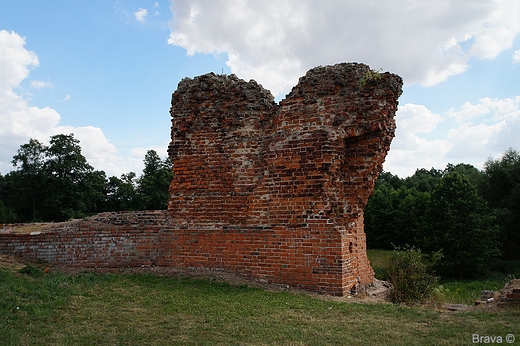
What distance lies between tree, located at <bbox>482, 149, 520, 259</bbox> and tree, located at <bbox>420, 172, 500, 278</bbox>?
1201mm

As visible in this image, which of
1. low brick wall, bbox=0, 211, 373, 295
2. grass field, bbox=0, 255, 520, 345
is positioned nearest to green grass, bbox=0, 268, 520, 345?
grass field, bbox=0, 255, 520, 345

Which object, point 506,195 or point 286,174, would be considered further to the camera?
point 506,195

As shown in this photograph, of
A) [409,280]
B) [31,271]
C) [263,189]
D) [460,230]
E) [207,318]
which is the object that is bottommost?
[207,318]

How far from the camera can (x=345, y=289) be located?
22.6ft

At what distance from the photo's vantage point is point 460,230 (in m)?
23.5

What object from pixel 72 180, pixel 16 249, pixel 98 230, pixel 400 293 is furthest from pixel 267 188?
pixel 72 180

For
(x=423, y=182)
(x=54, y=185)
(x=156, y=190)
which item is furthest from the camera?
(x=423, y=182)

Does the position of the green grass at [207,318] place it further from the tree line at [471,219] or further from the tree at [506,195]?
the tree at [506,195]

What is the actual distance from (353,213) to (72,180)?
2953 cm

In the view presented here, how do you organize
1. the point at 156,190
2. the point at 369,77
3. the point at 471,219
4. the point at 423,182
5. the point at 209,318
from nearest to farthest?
the point at 209,318 < the point at 369,77 < the point at 471,219 < the point at 156,190 < the point at 423,182

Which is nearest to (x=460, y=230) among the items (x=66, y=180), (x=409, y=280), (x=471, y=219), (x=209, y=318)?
(x=471, y=219)

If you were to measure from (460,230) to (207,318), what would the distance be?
2235cm

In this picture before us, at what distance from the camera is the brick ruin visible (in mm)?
7172

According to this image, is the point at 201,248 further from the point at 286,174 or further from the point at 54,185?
the point at 54,185
